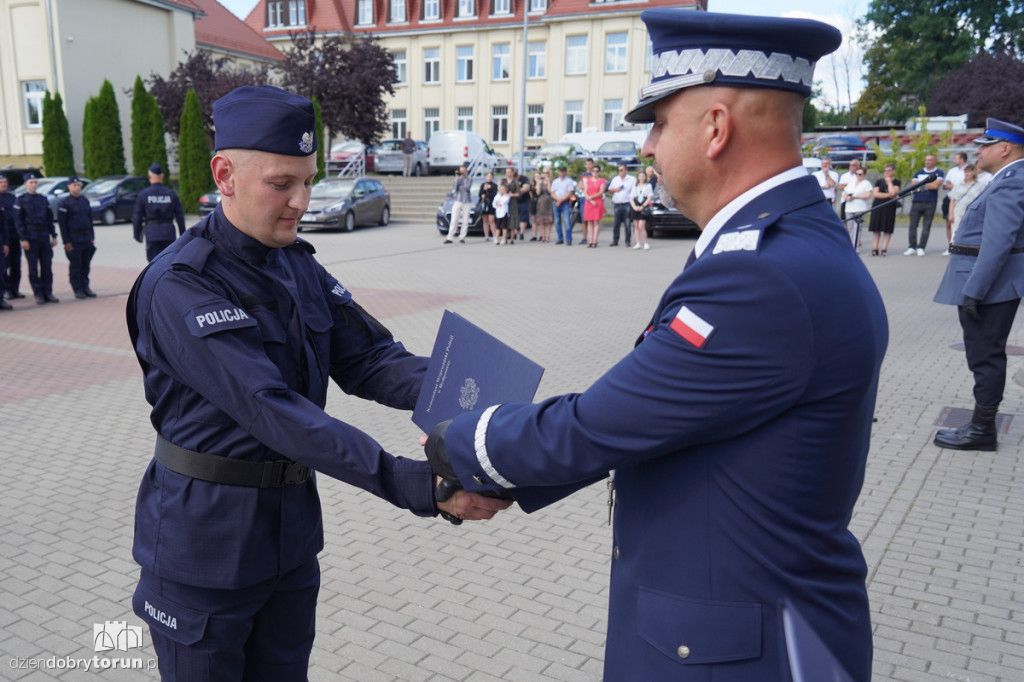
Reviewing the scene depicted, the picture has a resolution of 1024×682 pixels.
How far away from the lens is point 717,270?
4.85 ft

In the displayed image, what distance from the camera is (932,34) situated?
54094 millimetres

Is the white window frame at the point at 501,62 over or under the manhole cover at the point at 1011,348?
→ over

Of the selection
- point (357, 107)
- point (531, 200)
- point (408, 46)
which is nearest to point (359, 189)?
point (531, 200)

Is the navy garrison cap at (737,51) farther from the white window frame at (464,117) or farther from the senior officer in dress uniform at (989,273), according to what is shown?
the white window frame at (464,117)

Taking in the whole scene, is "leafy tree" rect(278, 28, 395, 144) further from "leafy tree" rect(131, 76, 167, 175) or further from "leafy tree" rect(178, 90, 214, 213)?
"leafy tree" rect(178, 90, 214, 213)

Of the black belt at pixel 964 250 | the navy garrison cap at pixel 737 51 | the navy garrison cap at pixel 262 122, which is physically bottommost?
the black belt at pixel 964 250

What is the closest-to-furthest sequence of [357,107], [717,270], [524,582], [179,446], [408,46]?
[717,270]
[179,446]
[524,582]
[357,107]
[408,46]

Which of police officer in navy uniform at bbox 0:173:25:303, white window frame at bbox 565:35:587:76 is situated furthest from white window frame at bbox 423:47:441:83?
police officer in navy uniform at bbox 0:173:25:303

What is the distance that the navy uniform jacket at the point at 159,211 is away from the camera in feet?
42.1

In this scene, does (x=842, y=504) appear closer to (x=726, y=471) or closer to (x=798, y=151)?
(x=726, y=471)

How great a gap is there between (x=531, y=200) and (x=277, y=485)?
826 inches

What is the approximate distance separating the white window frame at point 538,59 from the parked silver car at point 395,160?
16.2 metres

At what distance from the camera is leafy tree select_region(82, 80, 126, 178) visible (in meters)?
32.8

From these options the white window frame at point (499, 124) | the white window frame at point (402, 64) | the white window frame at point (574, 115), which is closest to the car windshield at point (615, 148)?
the white window frame at point (574, 115)
